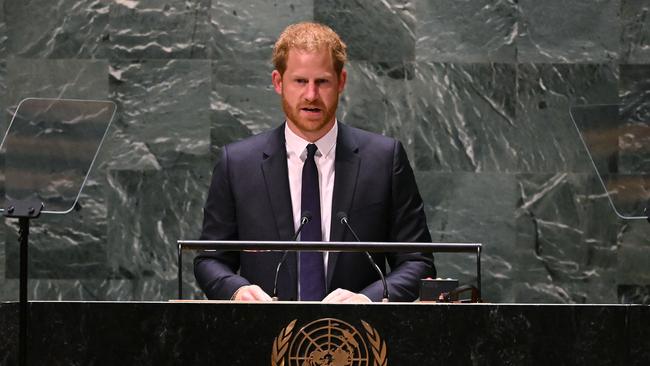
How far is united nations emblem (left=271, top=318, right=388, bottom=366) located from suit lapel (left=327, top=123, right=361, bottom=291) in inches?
45.9

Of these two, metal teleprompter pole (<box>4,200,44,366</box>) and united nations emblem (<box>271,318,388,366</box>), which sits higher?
metal teleprompter pole (<box>4,200,44,366</box>)

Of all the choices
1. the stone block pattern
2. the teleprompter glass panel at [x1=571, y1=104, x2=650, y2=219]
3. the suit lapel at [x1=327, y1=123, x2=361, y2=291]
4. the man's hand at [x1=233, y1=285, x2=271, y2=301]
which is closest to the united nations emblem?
the man's hand at [x1=233, y1=285, x2=271, y2=301]

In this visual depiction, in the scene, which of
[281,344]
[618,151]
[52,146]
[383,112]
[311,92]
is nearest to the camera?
[281,344]

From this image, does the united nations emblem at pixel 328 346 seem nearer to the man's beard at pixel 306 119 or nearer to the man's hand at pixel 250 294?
the man's hand at pixel 250 294

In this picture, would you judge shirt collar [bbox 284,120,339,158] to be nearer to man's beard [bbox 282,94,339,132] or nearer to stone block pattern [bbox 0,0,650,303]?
man's beard [bbox 282,94,339,132]

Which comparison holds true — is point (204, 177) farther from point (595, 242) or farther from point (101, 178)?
point (595, 242)

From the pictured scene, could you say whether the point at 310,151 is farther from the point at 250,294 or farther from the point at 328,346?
the point at 328,346

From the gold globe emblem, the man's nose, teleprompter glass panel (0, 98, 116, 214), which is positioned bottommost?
the gold globe emblem

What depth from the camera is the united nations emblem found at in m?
3.01

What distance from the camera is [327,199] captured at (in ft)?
14.2

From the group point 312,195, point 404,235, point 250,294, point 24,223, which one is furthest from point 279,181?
point 24,223

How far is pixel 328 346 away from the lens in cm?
302

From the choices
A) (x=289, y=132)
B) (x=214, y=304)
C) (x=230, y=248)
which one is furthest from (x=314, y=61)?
(x=214, y=304)

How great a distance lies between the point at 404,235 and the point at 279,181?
0.50 m
